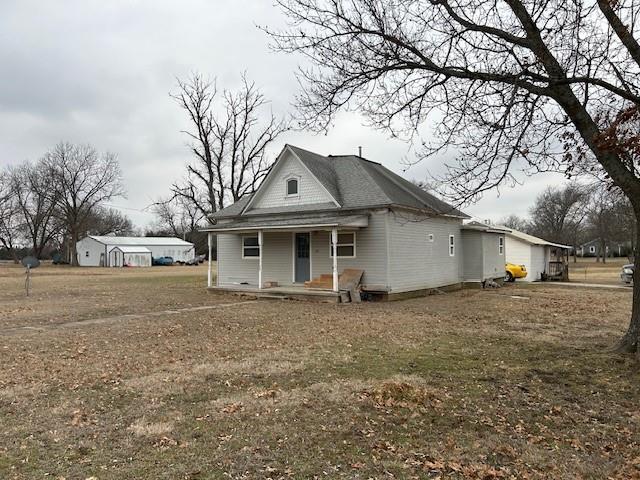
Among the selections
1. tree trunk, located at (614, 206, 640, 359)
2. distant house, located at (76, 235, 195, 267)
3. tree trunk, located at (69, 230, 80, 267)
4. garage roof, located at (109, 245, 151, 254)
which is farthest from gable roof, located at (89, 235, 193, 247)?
tree trunk, located at (614, 206, 640, 359)

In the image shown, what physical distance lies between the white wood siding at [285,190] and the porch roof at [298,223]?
79 cm

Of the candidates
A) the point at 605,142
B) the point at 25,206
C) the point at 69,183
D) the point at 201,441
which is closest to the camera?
the point at 201,441

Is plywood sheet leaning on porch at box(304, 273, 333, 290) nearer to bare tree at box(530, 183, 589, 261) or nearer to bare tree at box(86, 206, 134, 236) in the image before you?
bare tree at box(530, 183, 589, 261)

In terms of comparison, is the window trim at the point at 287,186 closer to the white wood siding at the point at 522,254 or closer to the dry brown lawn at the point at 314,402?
the dry brown lawn at the point at 314,402

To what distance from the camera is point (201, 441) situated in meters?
4.29

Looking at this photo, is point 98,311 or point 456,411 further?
point 98,311

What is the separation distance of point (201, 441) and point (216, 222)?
19233 mm

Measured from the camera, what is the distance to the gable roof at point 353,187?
1812 cm

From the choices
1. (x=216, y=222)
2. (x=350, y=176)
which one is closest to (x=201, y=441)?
(x=350, y=176)

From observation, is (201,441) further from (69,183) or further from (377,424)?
(69,183)

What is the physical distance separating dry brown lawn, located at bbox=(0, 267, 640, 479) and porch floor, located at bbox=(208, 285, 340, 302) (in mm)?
5230

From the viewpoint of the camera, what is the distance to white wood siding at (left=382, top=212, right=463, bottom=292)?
17625mm

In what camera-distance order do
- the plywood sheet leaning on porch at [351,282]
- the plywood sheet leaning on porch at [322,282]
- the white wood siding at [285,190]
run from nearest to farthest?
the plywood sheet leaning on porch at [351,282] < the plywood sheet leaning on porch at [322,282] < the white wood siding at [285,190]

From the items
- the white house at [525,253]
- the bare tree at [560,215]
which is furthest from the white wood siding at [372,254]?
the bare tree at [560,215]
